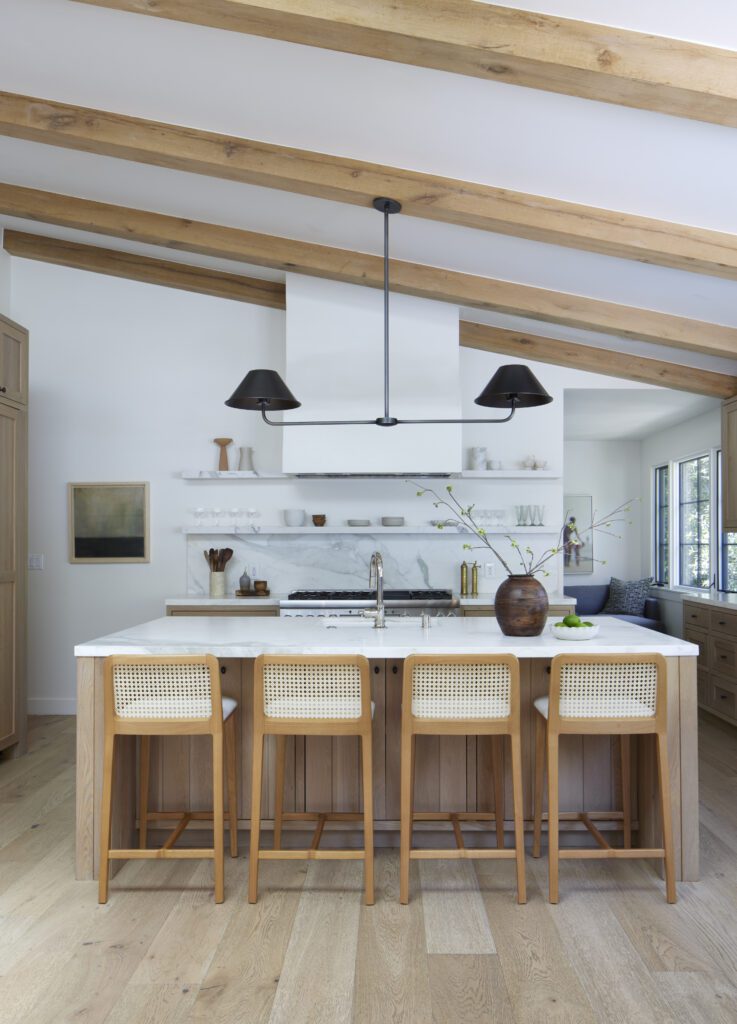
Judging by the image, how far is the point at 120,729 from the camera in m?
2.80

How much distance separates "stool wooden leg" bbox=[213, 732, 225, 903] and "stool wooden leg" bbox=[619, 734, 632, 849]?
1.57 m

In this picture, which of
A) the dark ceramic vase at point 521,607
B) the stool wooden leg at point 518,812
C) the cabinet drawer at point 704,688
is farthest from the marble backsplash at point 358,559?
the stool wooden leg at point 518,812

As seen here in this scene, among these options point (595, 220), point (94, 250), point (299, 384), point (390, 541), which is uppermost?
point (94, 250)

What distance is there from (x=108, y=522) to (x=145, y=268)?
1878mm

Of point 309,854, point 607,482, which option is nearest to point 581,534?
point 607,482

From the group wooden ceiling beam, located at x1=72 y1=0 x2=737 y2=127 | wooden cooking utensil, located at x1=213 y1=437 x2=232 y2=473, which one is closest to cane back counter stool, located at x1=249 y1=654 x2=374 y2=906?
wooden ceiling beam, located at x1=72 y1=0 x2=737 y2=127

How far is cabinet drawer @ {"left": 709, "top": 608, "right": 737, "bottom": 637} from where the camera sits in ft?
17.5

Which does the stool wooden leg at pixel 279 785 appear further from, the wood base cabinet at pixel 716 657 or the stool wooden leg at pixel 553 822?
the wood base cabinet at pixel 716 657

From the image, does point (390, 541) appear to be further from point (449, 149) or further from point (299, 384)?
point (449, 149)

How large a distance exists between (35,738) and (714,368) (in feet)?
17.0

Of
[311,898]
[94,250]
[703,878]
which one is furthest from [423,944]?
[94,250]

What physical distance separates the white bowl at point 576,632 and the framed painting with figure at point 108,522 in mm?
3669

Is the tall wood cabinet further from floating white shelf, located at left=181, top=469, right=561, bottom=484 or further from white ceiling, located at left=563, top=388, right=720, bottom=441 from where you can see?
white ceiling, located at left=563, top=388, right=720, bottom=441

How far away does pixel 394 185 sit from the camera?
11.8 feet
